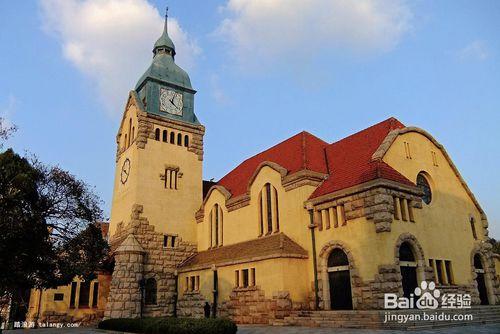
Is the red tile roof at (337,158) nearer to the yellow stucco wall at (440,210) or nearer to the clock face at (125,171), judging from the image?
the yellow stucco wall at (440,210)

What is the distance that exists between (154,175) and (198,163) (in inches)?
166

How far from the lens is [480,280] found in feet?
83.8

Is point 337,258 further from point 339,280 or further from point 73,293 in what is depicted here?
point 73,293

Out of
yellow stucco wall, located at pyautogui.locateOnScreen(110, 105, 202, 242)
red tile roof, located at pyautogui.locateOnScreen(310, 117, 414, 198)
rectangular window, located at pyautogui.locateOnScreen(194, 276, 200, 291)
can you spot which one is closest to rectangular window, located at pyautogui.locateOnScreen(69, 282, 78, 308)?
yellow stucco wall, located at pyautogui.locateOnScreen(110, 105, 202, 242)

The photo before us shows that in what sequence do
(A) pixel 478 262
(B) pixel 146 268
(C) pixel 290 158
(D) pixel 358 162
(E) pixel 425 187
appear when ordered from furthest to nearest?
(B) pixel 146 268
(C) pixel 290 158
(A) pixel 478 262
(E) pixel 425 187
(D) pixel 358 162

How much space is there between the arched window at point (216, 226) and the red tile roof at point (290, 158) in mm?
1804

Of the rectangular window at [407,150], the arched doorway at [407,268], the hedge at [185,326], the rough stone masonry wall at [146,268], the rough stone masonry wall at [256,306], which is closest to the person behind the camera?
the hedge at [185,326]

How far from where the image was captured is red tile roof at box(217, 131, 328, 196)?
83.3 feet

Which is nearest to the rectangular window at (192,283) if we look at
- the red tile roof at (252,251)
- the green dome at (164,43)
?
the red tile roof at (252,251)

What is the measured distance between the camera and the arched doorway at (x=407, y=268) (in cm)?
2006

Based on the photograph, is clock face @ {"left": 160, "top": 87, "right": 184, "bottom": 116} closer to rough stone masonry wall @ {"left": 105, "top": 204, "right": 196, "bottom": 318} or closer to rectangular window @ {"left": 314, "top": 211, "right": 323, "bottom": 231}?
rough stone masonry wall @ {"left": 105, "top": 204, "right": 196, "bottom": 318}

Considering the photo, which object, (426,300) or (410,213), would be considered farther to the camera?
(410,213)

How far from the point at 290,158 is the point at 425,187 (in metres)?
8.42

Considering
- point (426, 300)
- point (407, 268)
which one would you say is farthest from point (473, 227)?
point (407, 268)
